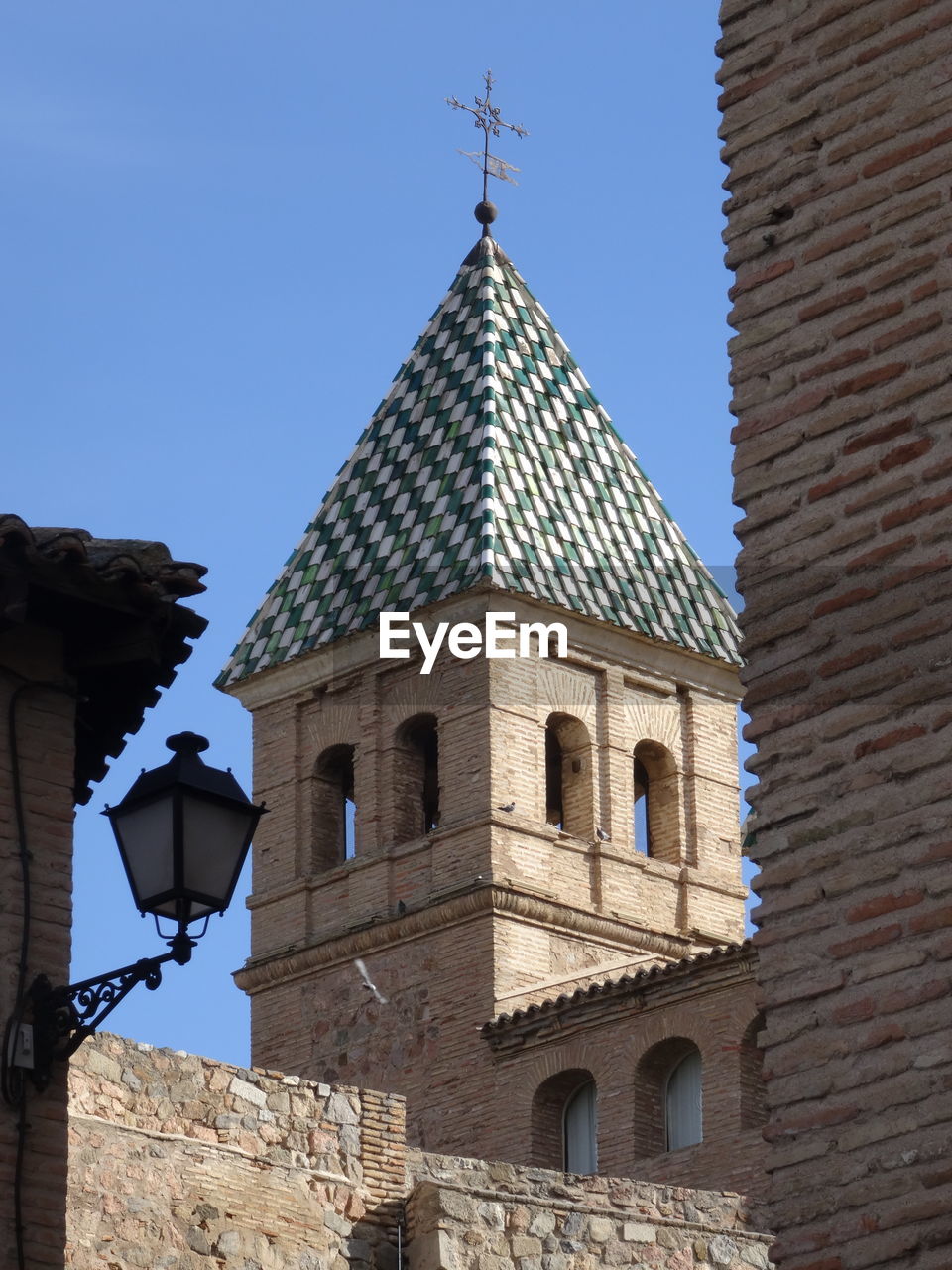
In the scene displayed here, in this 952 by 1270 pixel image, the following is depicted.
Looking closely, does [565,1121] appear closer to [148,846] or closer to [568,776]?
[568,776]

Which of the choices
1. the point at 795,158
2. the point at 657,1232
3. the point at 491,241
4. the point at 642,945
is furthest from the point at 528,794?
the point at 795,158

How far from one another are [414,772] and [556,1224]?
13.0 metres

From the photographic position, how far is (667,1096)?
25797mm

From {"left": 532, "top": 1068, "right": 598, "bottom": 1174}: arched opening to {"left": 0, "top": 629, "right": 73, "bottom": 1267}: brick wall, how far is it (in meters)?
17.8

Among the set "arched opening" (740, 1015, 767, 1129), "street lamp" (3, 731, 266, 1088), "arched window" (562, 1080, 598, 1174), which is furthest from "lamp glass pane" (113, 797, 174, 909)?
"arched window" (562, 1080, 598, 1174)

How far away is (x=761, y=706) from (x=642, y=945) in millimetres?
20893

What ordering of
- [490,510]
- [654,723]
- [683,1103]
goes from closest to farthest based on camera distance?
[683,1103], [490,510], [654,723]

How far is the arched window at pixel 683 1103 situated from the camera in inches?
994

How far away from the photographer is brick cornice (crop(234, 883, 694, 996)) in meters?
27.9

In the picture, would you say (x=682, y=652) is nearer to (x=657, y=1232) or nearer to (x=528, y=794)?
(x=528, y=794)

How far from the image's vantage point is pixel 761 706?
8.21m

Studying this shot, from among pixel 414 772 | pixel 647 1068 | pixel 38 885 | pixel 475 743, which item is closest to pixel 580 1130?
pixel 647 1068

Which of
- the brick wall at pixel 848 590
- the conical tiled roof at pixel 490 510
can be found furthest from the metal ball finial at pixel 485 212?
the brick wall at pixel 848 590

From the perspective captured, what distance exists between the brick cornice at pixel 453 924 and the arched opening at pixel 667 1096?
2.73m
